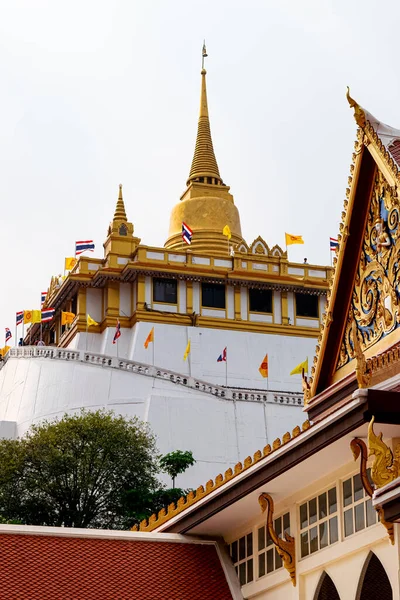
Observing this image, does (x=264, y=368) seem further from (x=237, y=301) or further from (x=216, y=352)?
(x=237, y=301)

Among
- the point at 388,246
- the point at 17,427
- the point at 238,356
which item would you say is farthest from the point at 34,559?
the point at 238,356

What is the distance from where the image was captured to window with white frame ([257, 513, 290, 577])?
67.2 ft

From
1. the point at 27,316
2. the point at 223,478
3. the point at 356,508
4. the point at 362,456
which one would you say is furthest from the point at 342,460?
the point at 27,316

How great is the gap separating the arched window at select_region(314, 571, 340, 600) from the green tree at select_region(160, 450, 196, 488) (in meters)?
28.1

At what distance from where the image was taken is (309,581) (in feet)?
63.8

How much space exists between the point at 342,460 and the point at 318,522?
139 cm

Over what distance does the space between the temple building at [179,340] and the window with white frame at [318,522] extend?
114 feet

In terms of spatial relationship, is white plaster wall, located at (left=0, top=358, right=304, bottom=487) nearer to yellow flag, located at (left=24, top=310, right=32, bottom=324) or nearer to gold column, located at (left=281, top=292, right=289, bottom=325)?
gold column, located at (left=281, top=292, right=289, bottom=325)

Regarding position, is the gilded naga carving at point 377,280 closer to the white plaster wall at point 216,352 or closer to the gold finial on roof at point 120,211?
the white plaster wall at point 216,352

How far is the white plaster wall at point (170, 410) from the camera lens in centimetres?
5338

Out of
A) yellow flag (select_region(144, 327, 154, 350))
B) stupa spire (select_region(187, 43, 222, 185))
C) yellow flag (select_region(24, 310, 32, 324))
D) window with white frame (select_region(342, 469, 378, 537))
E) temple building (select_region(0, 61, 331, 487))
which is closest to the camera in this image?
window with white frame (select_region(342, 469, 378, 537))

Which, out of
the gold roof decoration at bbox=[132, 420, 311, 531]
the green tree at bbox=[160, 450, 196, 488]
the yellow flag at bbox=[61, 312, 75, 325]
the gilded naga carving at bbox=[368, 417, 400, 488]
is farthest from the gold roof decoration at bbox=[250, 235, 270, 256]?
the gilded naga carving at bbox=[368, 417, 400, 488]

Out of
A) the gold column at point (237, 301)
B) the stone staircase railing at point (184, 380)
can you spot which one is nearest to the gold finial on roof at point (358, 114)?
the stone staircase railing at point (184, 380)

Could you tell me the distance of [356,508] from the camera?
1808 cm
